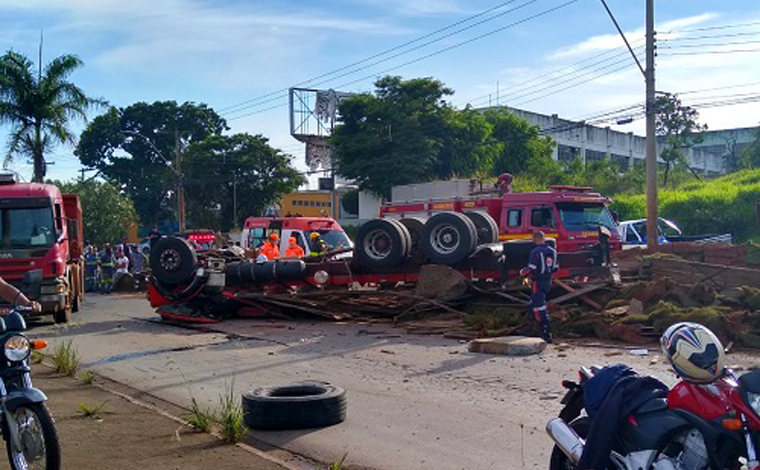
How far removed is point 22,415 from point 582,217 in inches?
590

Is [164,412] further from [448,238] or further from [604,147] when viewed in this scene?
[604,147]

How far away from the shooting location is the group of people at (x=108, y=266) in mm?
29688

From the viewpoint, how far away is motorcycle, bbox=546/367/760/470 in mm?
4082

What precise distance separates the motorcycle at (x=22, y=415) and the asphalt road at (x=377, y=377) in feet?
6.47

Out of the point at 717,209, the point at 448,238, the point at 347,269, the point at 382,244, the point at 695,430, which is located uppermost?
the point at 717,209

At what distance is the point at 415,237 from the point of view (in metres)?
16.8

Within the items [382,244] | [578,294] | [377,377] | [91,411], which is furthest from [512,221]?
[91,411]

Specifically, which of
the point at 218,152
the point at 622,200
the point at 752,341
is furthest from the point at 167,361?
the point at 218,152

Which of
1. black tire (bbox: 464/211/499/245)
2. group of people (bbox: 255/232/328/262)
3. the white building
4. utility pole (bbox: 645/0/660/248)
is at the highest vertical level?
the white building

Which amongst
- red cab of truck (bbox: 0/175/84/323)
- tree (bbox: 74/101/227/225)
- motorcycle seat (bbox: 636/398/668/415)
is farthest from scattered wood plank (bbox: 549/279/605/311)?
tree (bbox: 74/101/227/225)

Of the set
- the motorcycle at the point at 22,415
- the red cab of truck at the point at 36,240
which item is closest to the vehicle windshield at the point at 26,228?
the red cab of truck at the point at 36,240

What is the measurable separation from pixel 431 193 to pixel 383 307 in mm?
8655

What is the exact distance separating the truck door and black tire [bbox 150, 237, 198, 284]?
23.8ft

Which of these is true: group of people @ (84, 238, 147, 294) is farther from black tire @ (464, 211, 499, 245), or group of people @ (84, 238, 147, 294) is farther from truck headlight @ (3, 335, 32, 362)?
truck headlight @ (3, 335, 32, 362)
